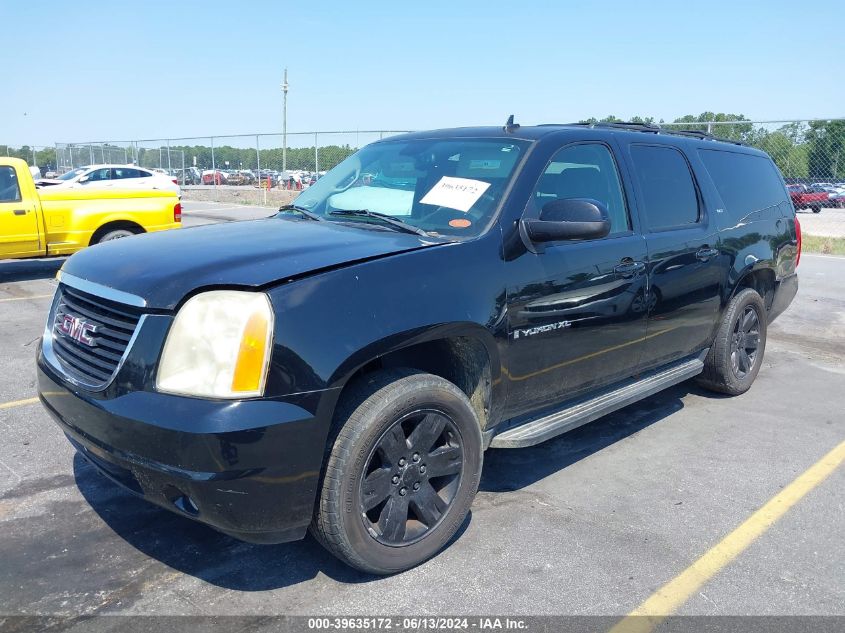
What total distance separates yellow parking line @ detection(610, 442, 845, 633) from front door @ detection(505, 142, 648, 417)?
1.04 m

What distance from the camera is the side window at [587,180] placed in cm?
380

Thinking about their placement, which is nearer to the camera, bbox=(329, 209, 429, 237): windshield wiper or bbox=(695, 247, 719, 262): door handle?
bbox=(329, 209, 429, 237): windshield wiper

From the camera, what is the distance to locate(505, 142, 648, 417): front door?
3449mm

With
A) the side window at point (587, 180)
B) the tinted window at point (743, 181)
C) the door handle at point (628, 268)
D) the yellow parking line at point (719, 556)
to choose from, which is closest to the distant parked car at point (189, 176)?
the tinted window at point (743, 181)

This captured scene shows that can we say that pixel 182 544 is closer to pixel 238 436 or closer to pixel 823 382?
pixel 238 436

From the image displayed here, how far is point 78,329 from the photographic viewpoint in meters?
2.97

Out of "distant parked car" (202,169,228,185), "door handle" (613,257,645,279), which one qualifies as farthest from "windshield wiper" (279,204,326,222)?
"distant parked car" (202,169,228,185)

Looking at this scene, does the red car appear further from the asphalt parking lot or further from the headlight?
the headlight

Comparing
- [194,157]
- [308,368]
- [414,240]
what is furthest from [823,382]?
[194,157]

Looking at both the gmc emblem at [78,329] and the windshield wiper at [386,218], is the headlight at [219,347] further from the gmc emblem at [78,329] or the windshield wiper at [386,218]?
the windshield wiper at [386,218]

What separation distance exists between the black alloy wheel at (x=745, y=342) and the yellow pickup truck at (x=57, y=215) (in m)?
7.22

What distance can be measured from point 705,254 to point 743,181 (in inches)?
45.8

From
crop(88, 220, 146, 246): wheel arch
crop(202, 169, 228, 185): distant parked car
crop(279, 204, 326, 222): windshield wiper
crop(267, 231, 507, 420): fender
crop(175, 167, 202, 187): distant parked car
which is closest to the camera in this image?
crop(267, 231, 507, 420): fender

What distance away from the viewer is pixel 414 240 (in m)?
3.24
